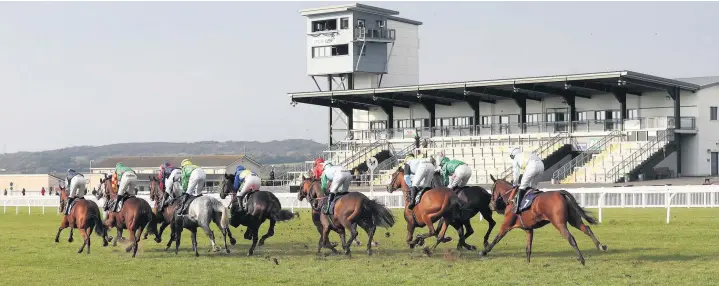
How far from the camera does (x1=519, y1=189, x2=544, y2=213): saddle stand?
1667 cm

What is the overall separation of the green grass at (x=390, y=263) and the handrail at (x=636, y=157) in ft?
80.2

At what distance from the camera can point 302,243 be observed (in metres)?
22.4

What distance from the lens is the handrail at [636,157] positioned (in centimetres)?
4828

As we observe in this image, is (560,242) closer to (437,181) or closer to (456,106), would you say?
(437,181)

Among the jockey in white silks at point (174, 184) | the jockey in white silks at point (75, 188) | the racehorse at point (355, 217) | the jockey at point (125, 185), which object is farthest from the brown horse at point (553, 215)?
the jockey in white silks at point (75, 188)

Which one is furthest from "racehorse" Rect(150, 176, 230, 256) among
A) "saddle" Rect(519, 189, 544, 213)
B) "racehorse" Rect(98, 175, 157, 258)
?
"saddle" Rect(519, 189, 544, 213)

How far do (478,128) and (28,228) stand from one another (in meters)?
35.4

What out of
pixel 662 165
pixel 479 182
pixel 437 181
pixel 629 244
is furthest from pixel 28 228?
pixel 662 165

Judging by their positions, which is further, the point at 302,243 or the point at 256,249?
the point at 302,243

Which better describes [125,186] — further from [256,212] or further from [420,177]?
[420,177]

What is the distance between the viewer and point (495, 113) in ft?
200

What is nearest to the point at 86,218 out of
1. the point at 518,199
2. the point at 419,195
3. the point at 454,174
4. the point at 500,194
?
the point at 419,195

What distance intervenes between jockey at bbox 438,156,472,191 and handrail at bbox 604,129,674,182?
29.8 metres

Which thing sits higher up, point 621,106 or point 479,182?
point 621,106
